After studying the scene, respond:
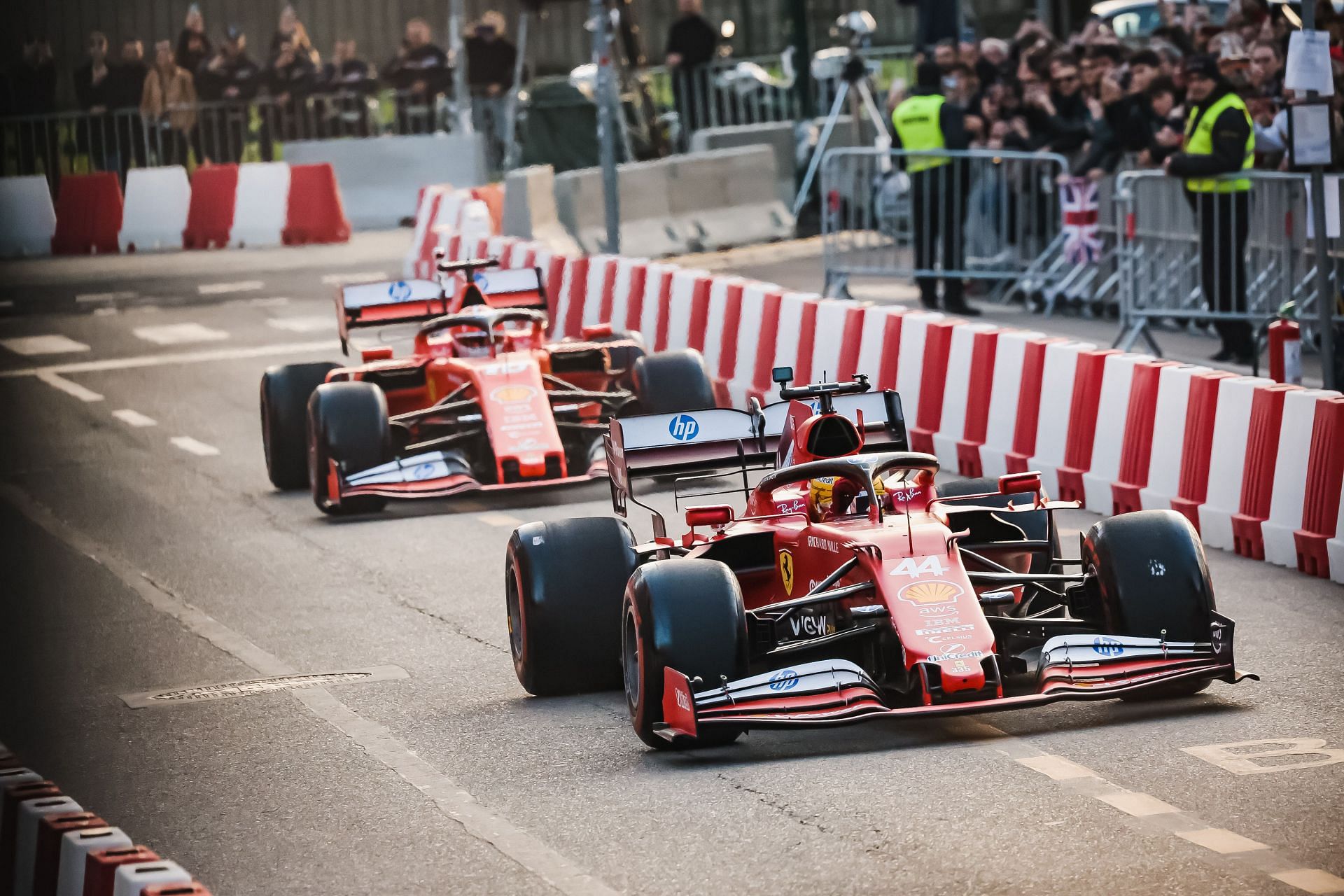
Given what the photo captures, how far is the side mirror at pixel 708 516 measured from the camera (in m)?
8.98

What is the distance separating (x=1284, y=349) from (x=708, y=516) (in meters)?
6.33

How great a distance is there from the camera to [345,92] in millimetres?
34562

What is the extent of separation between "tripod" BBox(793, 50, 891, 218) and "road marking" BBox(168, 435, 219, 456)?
1121 centimetres

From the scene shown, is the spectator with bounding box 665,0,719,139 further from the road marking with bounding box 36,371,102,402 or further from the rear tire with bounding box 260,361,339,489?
the rear tire with bounding box 260,361,339,489

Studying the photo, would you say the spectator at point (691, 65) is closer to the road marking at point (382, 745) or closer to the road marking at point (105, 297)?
the road marking at point (105, 297)

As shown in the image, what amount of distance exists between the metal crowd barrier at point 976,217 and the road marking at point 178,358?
4932 millimetres

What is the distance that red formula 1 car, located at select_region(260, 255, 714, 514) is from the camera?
45.4ft

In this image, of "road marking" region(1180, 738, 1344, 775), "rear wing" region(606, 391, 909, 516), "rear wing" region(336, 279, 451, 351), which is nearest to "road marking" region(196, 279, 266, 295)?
"rear wing" region(336, 279, 451, 351)

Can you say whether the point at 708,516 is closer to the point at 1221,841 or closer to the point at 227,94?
the point at 1221,841

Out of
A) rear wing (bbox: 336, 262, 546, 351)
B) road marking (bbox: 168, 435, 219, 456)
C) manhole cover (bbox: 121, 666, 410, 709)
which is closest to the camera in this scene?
manhole cover (bbox: 121, 666, 410, 709)

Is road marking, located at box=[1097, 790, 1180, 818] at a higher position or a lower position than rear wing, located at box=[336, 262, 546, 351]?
lower

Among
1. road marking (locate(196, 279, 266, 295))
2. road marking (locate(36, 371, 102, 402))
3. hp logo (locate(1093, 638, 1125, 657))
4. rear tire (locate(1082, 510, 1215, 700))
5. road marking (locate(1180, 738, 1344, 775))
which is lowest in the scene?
road marking (locate(196, 279, 266, 295))

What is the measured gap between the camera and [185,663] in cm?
1043

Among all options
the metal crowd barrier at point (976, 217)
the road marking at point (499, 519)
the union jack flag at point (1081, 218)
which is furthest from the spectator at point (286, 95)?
the road marking at point (499, 519)
